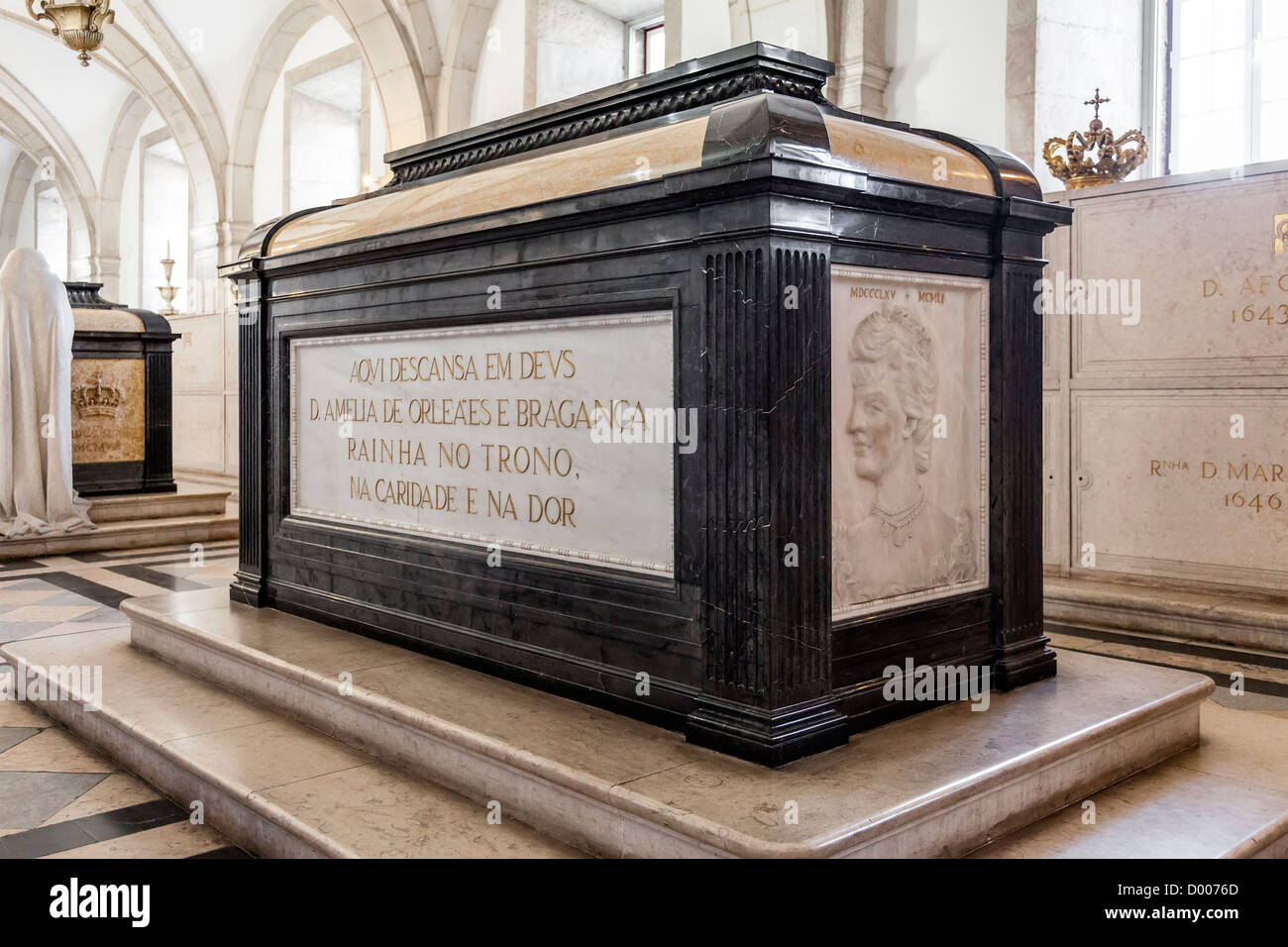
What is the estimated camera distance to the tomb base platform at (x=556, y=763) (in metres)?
2.07

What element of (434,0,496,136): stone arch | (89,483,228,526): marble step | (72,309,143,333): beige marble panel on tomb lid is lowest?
(89,483,228,526): marble step

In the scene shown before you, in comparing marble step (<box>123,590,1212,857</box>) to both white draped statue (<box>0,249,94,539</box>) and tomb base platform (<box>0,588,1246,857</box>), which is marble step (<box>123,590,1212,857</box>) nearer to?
tomb base platform (<box>0,588,1246,857</box>)

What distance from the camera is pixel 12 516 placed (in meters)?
7.09

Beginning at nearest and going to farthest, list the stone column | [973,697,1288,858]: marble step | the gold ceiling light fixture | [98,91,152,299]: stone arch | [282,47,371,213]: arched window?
[973,697,1288,858]: marble step < the stone column < the gold ceiling light fixture < [282,47,371,213]: arched window < [98,91,152,299]: stone arch

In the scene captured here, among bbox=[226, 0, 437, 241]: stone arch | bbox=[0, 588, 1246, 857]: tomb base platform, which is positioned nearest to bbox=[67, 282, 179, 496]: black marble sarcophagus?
bbox=[226, 0, 437, 241]: stone arch

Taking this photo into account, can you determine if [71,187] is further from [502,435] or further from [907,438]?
[907,438]

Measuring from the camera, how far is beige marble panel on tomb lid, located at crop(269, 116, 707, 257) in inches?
99.3

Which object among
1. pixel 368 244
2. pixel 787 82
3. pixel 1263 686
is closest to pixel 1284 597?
pixel 1263 686

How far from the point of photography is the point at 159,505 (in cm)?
813

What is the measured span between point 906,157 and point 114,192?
19.1 metres

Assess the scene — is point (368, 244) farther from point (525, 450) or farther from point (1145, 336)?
point (1145, 336)

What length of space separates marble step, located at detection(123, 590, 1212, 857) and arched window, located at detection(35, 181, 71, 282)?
919 inches

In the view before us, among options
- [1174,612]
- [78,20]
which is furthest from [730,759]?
[78,20]

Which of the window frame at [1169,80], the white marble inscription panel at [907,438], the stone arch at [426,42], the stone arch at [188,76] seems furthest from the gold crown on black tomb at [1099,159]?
the stone arch at [188,76]
